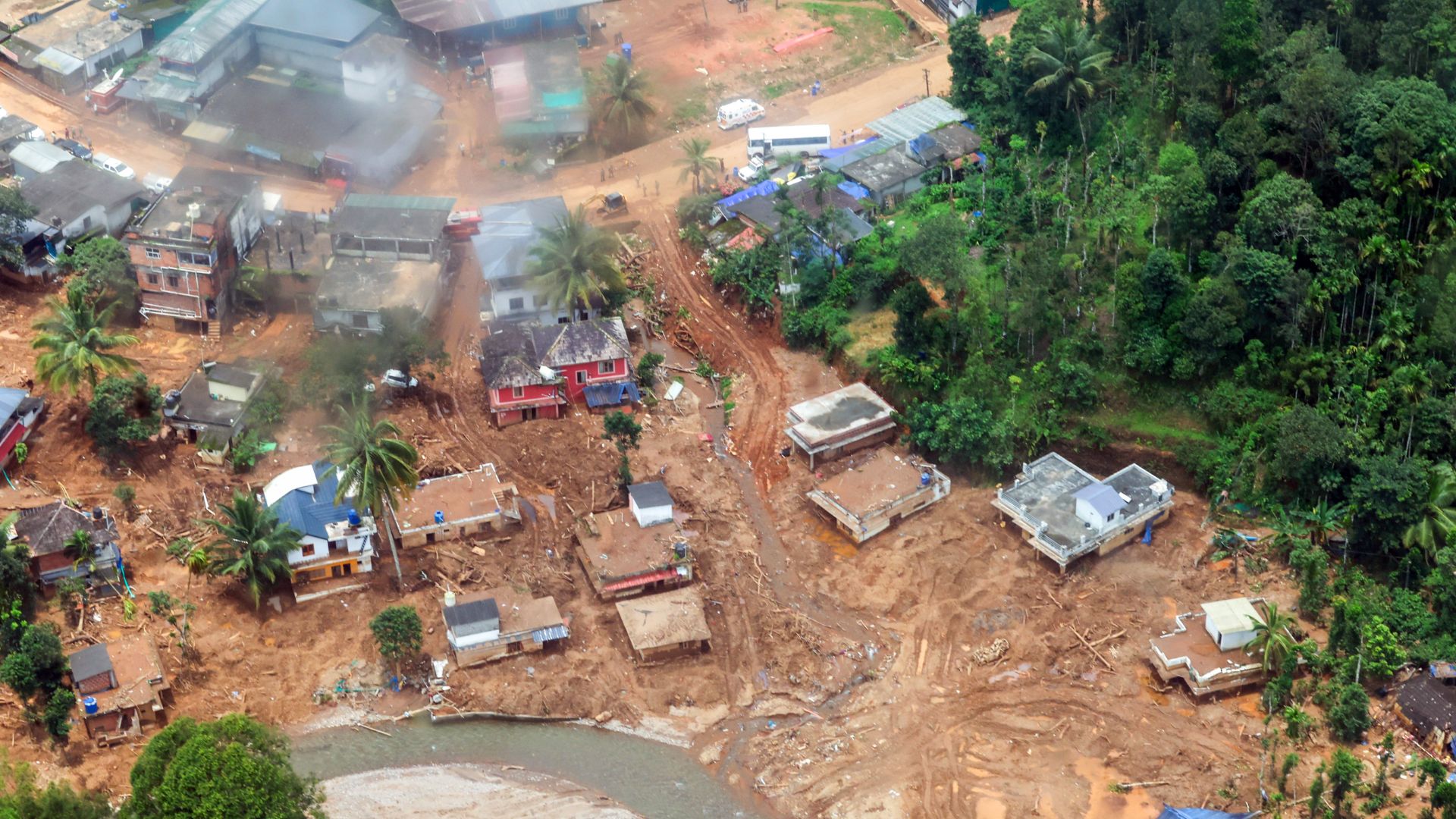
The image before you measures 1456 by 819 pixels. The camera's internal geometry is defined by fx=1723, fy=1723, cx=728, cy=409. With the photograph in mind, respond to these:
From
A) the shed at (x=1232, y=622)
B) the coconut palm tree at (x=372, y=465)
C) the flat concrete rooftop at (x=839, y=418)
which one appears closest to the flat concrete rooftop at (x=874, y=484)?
the flat concrete rooftop at (x=839, y=418)

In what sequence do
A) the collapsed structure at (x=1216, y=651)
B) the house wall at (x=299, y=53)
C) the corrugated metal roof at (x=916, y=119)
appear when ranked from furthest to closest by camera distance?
the house wall at (x=299, y=53) → the corrugated metal roof at (x=916, y=119) → the collapsed structure at (x=1216, y=651)

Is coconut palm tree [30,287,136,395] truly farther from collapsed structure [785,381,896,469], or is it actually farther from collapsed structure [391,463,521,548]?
collapsed structure [785,381,896,469]

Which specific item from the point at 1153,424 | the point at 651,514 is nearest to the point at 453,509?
the point at 651,514

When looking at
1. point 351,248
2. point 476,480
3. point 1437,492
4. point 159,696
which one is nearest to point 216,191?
point 351,248

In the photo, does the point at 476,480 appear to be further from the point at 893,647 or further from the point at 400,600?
the point at 893,647

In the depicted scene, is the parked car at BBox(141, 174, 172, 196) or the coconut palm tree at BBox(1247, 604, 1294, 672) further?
the parked car at BBox(141, 174, 172, 196)

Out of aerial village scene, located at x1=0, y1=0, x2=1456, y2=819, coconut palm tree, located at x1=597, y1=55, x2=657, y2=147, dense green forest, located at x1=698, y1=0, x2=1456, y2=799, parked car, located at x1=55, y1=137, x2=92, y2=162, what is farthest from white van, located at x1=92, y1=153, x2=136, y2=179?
dense green forest, located at x1=698, y1=0, x2=1456, y2=799

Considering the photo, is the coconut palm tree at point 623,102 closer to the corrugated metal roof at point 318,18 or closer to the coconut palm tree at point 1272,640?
the corrugated metal roof at point 318,18
